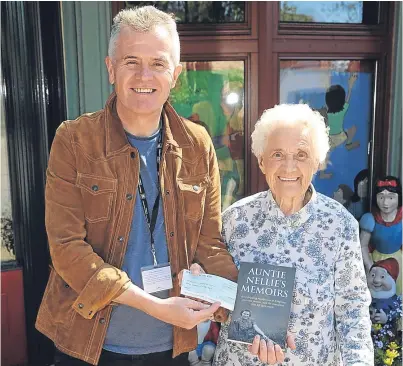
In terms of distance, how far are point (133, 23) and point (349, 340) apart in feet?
4.26

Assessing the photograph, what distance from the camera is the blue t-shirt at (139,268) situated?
1.63 meters

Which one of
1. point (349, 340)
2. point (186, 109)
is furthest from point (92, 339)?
point (186, 109)

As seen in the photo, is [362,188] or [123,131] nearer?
[123,131]

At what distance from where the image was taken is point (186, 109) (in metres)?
3.50

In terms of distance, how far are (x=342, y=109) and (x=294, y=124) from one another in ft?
7.02

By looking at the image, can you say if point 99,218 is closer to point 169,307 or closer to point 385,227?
point 169,307

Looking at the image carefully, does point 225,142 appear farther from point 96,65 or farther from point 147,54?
point 147,54

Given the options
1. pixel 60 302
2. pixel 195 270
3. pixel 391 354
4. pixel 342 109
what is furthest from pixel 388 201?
pixel 60 302

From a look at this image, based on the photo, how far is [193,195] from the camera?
1724 millimetres

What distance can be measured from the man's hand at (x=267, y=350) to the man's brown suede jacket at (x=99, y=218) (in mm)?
237

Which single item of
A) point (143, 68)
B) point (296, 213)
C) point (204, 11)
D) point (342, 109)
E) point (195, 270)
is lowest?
point (195, 270)

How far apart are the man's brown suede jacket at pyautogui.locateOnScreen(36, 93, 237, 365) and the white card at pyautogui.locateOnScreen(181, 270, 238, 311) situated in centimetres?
4

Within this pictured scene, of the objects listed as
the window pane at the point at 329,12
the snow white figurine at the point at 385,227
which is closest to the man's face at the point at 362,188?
the snow white figurine at the point at 385,227

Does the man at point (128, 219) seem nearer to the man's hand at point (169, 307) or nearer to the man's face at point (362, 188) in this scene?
the man's hand at point (169, 307)
